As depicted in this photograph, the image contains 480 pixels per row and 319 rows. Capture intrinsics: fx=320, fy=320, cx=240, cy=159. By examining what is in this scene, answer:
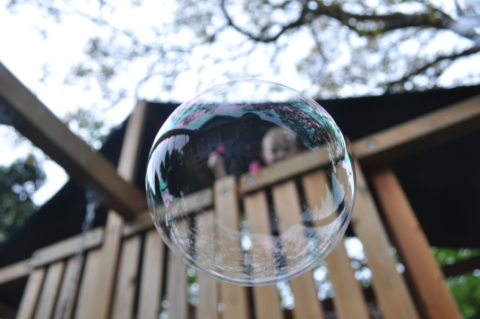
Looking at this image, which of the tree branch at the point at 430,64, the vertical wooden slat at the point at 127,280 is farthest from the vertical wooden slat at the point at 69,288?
the tree branch at the point at 430,64

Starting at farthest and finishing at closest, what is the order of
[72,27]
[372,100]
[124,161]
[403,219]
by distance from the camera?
[72,27], [124,161], [372,100], [403,219]

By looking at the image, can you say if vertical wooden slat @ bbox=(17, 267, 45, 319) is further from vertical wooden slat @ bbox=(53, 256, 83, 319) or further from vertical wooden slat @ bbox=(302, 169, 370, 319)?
vertical wooden slat @ bbox=(302, 169, 370, 319)

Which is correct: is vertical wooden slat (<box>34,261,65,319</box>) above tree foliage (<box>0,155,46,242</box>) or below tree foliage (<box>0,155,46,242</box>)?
below

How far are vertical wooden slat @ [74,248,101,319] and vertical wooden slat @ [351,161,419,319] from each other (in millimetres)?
1647

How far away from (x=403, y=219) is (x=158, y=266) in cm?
145

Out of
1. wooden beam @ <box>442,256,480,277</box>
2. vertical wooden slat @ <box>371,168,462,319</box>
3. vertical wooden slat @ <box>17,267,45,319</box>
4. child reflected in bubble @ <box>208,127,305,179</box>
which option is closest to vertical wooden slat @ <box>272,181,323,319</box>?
child reflected in bubble @ <box>208,127,305,179</box>

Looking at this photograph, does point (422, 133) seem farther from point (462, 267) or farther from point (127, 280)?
point (462, 267)

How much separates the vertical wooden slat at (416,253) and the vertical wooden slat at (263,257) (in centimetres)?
65

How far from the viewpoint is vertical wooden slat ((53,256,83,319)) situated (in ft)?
6.81

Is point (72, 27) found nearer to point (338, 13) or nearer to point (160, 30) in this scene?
point (160, 30)

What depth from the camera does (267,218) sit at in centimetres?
121

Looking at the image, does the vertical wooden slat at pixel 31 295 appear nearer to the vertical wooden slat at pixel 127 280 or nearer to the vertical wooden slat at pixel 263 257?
the vertical wooden slat at pixel 127 280

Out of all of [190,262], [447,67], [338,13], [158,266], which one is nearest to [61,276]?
[158,266]

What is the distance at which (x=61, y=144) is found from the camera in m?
1.70
